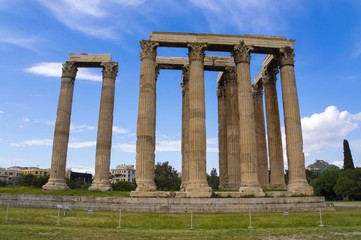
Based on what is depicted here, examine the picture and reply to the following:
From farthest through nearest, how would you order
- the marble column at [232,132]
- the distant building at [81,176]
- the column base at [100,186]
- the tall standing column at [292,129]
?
the distant building at [81,176] → the marble column at [232,132] → the column base at [100,186] → the tall standing column at [292,129]

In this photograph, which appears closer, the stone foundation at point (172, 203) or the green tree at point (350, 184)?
the stone foundation at point (172, 203)

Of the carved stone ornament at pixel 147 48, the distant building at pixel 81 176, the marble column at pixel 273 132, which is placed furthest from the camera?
the distant building at pixel 81 176

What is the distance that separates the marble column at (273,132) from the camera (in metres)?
39.2

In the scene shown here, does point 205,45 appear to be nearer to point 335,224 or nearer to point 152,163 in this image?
point 152,163

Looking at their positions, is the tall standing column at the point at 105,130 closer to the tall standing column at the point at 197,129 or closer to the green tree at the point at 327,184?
the tall standing column at the point at 197,129

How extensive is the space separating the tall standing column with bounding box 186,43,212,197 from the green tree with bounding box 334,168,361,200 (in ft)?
191

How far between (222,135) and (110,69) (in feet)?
62.1

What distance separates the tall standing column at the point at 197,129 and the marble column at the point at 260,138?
492 inches

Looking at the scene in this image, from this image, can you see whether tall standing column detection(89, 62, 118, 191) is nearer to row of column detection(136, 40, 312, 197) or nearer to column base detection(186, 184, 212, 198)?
row of column detection(136, 40, 312, 197)

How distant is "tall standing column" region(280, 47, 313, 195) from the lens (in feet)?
109

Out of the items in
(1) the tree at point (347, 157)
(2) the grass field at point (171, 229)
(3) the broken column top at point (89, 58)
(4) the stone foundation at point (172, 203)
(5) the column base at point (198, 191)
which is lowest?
(2) the grass field at point (171, 229)

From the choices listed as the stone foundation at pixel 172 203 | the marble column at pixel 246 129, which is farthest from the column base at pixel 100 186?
the marble column at pixel 246 129

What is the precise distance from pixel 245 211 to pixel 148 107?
1505 centimetres

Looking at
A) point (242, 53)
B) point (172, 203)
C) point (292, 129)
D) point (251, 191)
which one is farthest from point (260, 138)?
point (172, 203)
